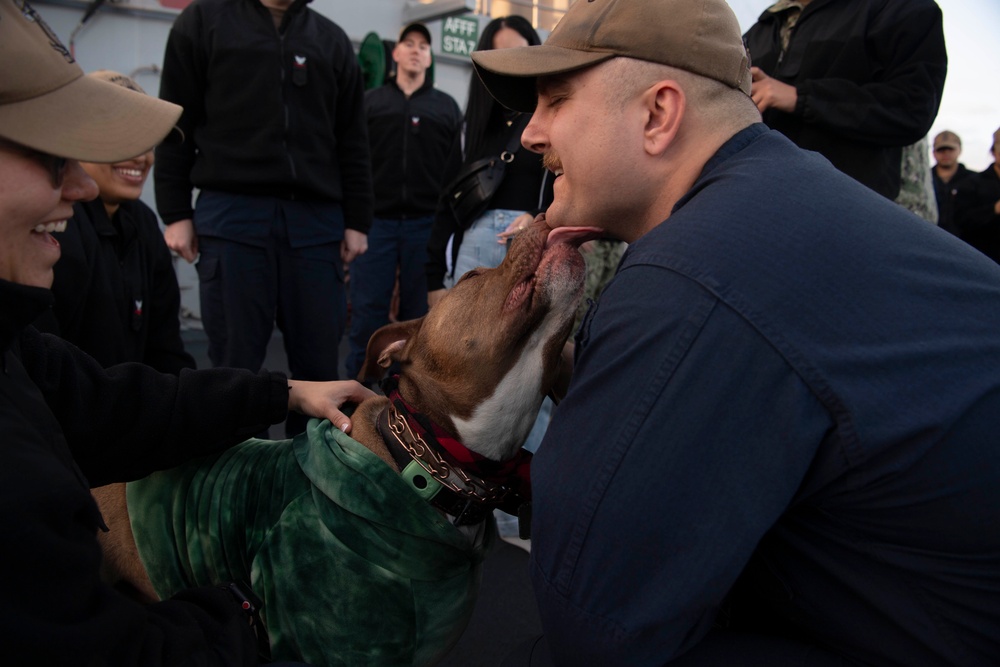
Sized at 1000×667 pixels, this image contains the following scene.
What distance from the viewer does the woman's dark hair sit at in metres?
3.48

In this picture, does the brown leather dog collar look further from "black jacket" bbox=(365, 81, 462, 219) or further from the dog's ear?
"black jacket" bbox=(365, 81, 462, 219)

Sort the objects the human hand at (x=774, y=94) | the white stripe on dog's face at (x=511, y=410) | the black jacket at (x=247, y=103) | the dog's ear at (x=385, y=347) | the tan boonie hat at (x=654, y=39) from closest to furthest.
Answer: the tan boonie hat at (x=654, y=39), the white stripe on dog's face at (x=511, y=410), the dog's ear at (x=385, y=347), the human hand at (x=774, y=94), the black jacket at (x=247, y=103)

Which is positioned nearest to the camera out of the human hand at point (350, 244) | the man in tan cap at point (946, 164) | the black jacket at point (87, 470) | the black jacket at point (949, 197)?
the black jacket at point (87, 470)

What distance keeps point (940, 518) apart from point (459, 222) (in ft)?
8.69

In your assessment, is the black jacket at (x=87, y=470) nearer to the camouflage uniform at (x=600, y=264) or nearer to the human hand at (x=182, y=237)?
the camouflage uniform at (x=600, y=264)

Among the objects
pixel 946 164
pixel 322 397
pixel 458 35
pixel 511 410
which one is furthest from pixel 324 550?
pixel 458 35

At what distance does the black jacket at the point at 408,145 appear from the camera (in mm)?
5512

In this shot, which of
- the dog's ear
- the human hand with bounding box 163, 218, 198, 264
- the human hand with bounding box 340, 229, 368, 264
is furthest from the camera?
the human hand with bounding box 340, 229, 368, 264

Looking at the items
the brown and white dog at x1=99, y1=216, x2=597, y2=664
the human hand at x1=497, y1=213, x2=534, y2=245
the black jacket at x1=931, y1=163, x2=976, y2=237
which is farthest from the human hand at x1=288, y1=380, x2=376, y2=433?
the black jacket at x1=931, y1=163, x2=976, y2=237

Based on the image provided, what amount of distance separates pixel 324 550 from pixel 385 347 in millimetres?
771

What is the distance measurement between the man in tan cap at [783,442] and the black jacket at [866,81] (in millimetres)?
1659

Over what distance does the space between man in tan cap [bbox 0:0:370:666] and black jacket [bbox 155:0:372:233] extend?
76.2 inches

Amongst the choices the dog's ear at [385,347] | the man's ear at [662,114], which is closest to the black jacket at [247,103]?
the dog's ear at [385,347]

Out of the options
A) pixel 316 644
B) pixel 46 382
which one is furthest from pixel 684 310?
pixel 46 382
